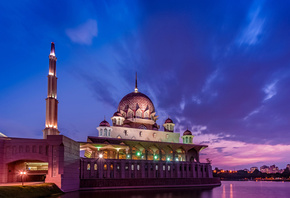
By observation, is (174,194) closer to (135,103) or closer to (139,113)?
(139,113)

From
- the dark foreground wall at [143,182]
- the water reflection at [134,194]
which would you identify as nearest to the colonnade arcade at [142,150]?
the dark foreground wall at [143,182]

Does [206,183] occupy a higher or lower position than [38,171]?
lower

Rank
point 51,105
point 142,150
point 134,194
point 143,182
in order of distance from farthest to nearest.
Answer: point 142,150 < point 51,105 < point 143,182 < point 134,194

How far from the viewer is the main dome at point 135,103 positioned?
7225cm

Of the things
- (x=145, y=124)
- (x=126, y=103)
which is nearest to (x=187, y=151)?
(x=145, y=124)

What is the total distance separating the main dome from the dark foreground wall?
2184cm

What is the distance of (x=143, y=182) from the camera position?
175 ft

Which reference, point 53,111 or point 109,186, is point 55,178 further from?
point 53,111

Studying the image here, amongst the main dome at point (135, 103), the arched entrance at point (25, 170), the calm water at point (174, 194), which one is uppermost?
the main dome at point (135, 103)

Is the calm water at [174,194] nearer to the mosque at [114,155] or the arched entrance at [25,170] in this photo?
the mosque at [114,155]

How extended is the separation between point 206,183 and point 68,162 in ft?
117

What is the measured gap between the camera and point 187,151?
70.2m

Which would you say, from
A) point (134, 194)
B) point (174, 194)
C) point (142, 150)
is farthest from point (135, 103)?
point (134, 194)

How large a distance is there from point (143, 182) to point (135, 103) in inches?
969
